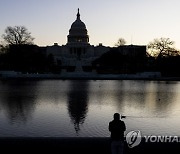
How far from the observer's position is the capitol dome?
5349 inches

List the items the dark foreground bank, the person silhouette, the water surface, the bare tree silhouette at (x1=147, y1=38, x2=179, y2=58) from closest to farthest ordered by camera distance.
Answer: the person silhouette → the dark foreground bank → the water surface → the bare tree silhouette at (x1=147, y1=38, x2=179, y2=58)

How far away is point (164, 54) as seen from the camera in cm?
9081

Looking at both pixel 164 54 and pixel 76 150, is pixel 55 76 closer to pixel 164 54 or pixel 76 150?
pixel 164 54

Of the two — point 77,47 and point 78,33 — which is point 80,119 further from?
point 78,33

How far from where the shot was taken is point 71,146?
32.7 feet

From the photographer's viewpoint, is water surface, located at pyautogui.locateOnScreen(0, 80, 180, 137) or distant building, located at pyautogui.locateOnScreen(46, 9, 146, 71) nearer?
water surface, located at pyautogui.locateOnScreen(0, 80, 180, 137)

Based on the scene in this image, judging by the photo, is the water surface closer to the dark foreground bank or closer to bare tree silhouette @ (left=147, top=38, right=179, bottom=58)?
the dark foreground bank

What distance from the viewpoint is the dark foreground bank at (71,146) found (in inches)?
384

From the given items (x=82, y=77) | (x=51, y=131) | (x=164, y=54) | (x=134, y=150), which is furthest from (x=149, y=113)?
(x=164, y=54)

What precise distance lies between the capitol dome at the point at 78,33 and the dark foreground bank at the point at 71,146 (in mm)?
126488

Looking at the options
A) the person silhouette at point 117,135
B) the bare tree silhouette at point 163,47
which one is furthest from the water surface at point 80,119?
the bare tree silhouette at point 163,47

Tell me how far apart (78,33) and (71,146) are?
416ft

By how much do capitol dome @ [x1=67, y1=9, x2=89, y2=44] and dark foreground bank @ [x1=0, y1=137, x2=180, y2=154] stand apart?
126488mm

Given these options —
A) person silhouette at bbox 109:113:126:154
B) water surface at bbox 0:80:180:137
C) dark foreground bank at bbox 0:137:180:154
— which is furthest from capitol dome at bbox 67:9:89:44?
person silhouette at bbox 109:113:126:154
